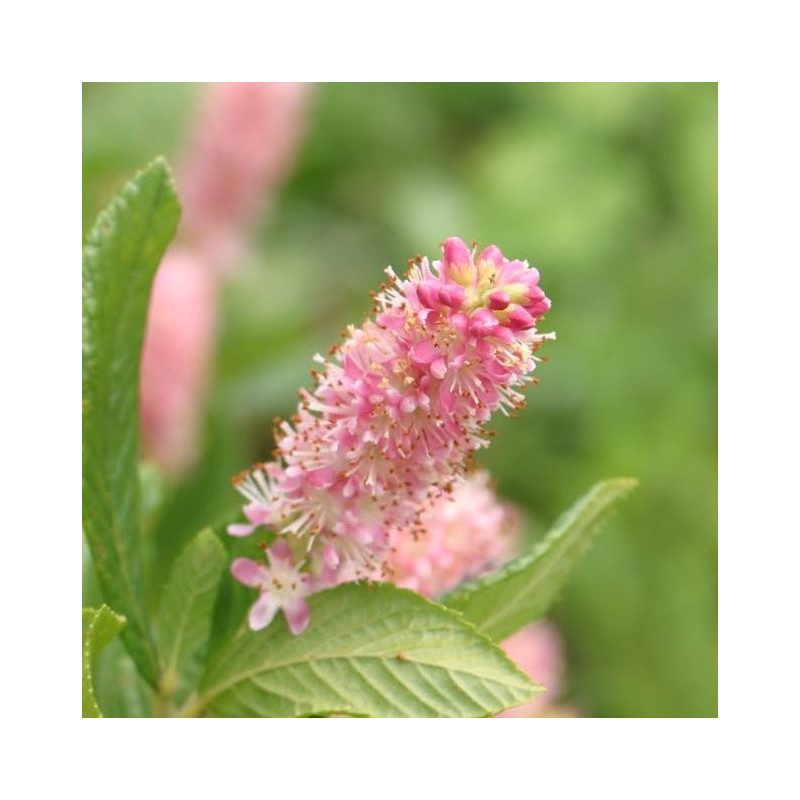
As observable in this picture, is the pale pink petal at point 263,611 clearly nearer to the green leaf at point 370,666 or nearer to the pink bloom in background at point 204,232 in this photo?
the green leaf at point 370,666

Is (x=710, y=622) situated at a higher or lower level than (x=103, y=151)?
lower

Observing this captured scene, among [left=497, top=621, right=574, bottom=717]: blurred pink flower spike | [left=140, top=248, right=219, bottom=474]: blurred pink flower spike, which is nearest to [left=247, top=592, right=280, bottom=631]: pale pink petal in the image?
[left=497, top=621, right=574, bottom=717]: blurred pink flower spike

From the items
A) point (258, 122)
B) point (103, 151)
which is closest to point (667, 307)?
point (258, 122)

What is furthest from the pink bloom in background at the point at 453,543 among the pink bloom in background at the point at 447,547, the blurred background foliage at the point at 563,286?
the blurred background foliage at the point at 563,286

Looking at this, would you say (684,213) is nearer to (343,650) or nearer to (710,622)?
(710,622)

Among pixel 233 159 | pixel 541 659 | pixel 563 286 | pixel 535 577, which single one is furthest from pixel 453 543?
pixel 563 286

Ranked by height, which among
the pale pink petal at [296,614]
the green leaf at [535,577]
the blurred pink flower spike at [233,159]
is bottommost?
the pale pink petal at [296,614]

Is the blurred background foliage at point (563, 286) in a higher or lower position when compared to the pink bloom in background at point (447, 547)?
higher

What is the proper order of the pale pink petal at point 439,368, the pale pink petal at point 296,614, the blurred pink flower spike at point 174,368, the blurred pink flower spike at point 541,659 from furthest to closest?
the blurred pink flower spike at point 174,368, the blurred pink flower spike at point 541,659, the pale pink petal at point 296,614, the pale pink petal at point 439,368

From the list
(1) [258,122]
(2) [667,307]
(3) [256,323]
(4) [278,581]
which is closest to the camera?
(4) [278,581]
